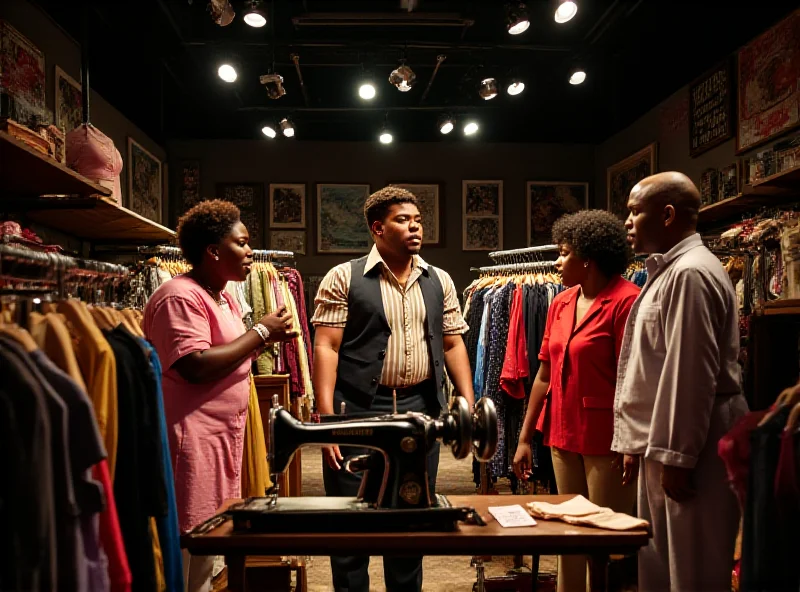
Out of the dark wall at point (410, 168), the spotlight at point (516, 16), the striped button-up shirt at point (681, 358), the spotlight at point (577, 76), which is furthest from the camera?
the dark wall at point (410, 168)

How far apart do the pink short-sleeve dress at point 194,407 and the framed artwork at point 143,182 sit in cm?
428

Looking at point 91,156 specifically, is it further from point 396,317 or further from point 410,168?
point 410,168

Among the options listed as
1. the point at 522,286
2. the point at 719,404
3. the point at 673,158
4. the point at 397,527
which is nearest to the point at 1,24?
the point at 522,286

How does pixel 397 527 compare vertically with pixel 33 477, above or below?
below

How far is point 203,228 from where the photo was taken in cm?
245

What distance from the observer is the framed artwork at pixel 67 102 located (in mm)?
4535

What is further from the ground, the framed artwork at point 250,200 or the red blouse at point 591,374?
the framed artwork at point 250,200

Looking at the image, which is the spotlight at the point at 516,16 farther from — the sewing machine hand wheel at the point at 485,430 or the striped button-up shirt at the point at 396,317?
the sewing machine hand wheel at the point at 485,430

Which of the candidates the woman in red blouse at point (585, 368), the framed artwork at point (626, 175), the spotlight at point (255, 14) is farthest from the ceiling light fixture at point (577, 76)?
the woman in red blouse at point (585, 368)

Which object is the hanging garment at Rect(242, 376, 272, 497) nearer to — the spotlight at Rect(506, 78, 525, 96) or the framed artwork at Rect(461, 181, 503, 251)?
the spotlight at Rect(506, 78, 525, 96)

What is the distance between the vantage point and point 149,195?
6.64m

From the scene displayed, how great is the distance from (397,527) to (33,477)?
0.87 meters

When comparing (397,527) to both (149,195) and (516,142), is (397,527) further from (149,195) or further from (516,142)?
(516,142)

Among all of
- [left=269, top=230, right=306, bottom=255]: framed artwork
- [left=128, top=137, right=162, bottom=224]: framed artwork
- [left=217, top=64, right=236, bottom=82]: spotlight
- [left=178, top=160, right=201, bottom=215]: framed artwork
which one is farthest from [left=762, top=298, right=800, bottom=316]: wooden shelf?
[left=178, top=160, right=201, bottom=215]: framed artwork
